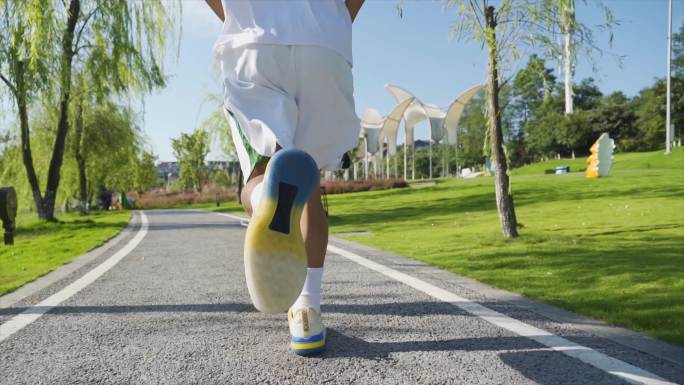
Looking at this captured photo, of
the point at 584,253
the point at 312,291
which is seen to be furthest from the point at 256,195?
the point at 584,253

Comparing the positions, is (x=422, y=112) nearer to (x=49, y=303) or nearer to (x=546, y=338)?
(x=49, y=303)

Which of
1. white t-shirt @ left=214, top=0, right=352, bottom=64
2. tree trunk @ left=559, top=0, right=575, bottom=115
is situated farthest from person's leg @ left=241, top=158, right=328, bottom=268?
tree trunk @ left=559, top=0, right=575, bottom=115

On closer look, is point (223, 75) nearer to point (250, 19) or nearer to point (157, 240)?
point (250, 19)

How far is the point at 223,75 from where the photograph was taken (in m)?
2.20

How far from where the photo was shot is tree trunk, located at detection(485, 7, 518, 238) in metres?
6.57

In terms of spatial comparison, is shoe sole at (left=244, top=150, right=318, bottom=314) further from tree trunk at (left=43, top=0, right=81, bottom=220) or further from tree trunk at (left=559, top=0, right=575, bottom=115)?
tree trunk at (left=43, top=0, right=81, bottom=220)

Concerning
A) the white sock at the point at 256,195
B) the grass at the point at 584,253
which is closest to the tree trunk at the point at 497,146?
the grass at the point at 584,253

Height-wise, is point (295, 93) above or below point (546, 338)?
above

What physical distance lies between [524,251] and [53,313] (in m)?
4.31

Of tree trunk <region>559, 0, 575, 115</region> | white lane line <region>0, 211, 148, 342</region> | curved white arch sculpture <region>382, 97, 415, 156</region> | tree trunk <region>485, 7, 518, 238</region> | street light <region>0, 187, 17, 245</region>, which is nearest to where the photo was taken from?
white lane line <region>0, 211, 148, 342</region>

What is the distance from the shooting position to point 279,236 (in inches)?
65.9

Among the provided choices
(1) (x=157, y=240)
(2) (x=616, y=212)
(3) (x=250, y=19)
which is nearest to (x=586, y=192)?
(2) (x=616, y=212)

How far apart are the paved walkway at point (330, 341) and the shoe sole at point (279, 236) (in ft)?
1.10

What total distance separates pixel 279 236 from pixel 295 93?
2.50ft
